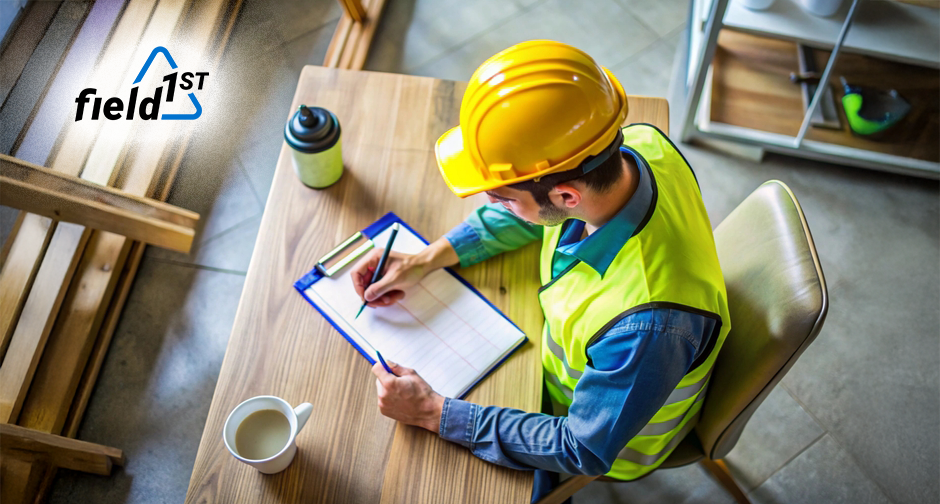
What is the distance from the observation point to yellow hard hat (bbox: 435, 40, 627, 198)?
0.90 meters

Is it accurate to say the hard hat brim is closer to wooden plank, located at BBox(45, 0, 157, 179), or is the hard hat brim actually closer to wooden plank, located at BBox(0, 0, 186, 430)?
wooden plank, located at BBox(45, 0, 157, 179)

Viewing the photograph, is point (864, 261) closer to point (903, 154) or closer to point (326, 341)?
point (903, 154)

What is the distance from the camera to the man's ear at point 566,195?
989 millimetres

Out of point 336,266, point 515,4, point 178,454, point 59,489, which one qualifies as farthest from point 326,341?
point 515,4

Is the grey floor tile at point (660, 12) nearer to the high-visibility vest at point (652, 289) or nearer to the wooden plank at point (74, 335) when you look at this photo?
the high-visibility vest at point (652, 289)

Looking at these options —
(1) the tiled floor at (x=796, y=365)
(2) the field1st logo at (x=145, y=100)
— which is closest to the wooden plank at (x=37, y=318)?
(1) the tiled floor at (x=796, y=365)

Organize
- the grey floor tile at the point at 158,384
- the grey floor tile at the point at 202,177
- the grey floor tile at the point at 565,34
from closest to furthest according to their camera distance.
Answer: the grey floor tile at the point at 202,177
the grey floor tile at the point at 158,384
the grey floor tile at the point at 565,34

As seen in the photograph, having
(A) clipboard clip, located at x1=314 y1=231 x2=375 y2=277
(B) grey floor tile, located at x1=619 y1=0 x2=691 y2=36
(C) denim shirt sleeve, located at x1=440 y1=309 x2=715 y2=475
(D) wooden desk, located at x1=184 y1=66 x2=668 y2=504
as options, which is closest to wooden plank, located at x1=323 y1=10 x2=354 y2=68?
(D) wooden desk, located at x1=184 y1=66 x2=668 y2=504

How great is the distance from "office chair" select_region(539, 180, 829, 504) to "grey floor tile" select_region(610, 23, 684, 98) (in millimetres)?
1459

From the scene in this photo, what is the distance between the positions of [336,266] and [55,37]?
705 millimetres

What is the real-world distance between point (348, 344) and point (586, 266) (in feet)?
1.47

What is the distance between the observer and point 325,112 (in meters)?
1.24

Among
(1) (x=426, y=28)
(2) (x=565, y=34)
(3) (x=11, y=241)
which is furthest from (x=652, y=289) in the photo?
(1) (x=426, y=28)

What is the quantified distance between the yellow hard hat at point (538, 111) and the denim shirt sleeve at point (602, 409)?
27 cm
